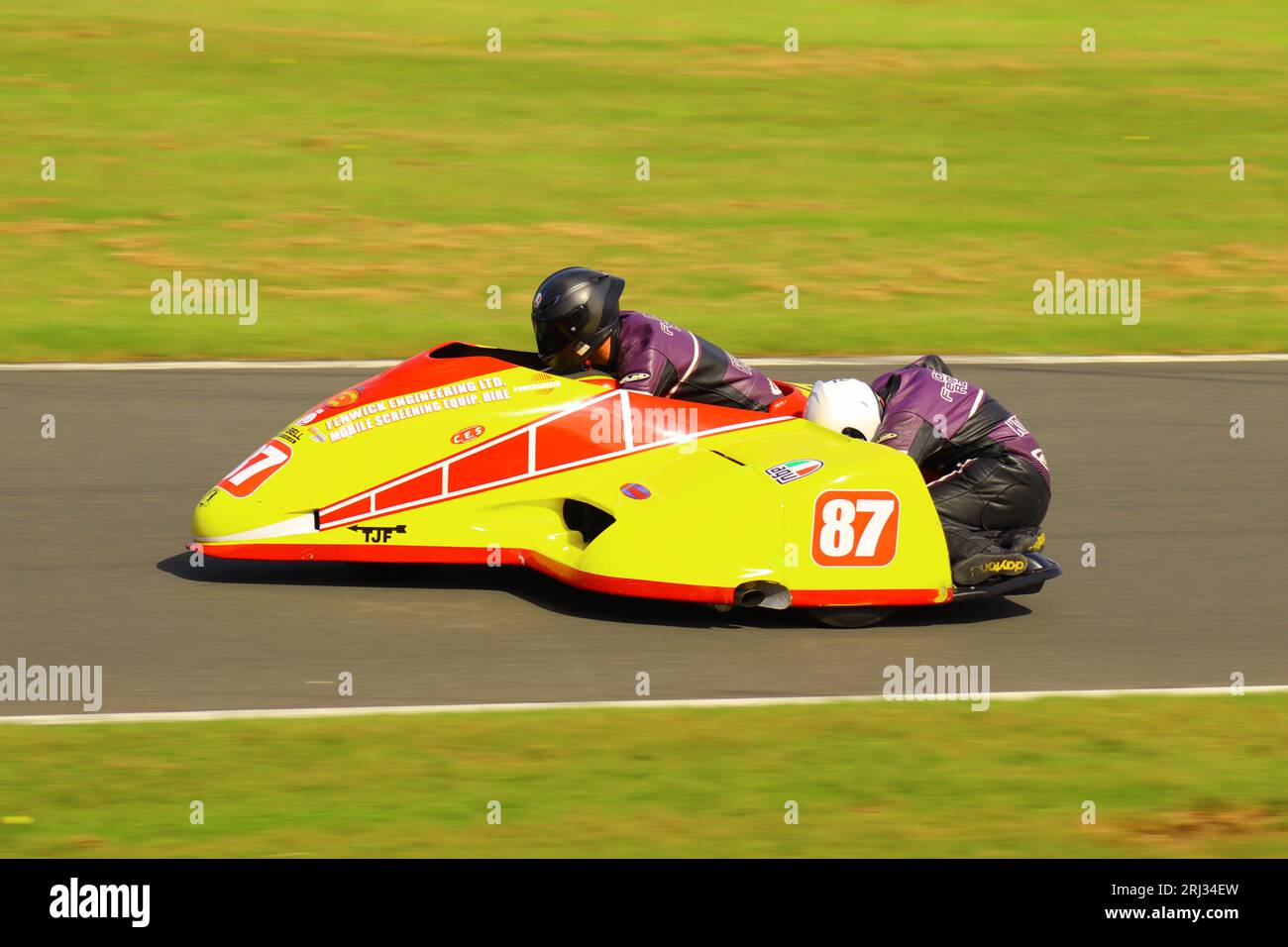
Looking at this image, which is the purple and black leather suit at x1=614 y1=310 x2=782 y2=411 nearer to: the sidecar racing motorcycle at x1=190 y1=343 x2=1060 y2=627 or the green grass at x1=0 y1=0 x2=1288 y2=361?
the sidecar racing motorcycle at x1=190 y1=343 x2=1060 y2=627

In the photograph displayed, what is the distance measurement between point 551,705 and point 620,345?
83.0 inches

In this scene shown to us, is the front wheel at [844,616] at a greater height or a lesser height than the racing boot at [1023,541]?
lesser

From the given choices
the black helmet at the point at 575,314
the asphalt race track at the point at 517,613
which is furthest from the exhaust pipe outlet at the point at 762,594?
the black helmet at the point at 575,314

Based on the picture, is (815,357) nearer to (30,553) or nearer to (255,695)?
(30,553)

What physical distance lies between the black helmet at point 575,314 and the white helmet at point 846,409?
3.15 feet

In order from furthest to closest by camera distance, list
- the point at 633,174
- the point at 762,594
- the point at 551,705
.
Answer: the point at 633,174 < the point at 762,594 < the point at 551,705

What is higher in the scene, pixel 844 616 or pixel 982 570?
pixel 982 570

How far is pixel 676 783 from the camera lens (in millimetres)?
6293

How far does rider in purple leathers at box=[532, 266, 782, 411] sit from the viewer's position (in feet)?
27.6

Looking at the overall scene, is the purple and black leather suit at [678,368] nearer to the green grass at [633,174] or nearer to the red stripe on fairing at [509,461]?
the red stripe on fairing at [509,461]

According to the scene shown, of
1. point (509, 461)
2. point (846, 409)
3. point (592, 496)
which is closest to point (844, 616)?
point (846, 409)

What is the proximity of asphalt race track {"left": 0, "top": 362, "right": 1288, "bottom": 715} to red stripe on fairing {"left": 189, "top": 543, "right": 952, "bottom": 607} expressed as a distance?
0.55 ft

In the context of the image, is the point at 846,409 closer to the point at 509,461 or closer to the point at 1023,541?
the point at 1023,541

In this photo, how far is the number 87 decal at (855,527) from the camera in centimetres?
789
